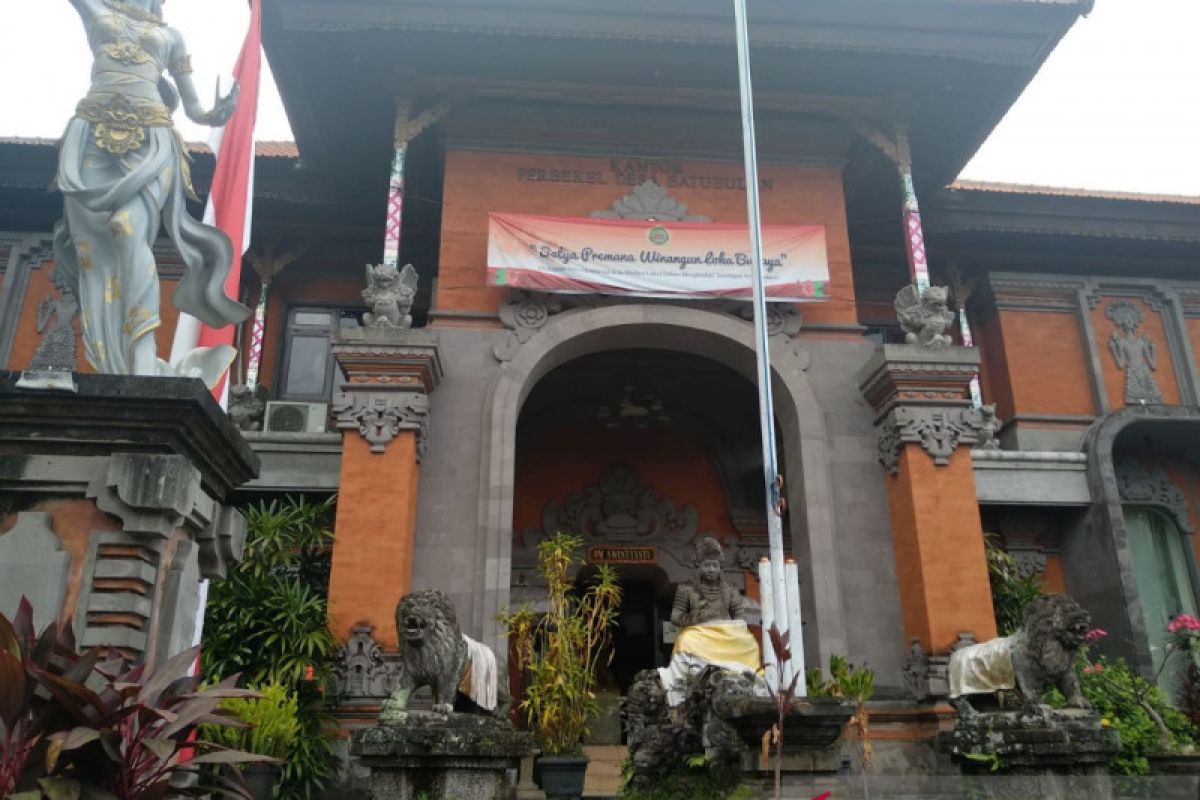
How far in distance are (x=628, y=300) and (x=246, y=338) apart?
6.45 meters

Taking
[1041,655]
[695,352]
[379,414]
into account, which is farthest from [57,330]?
[1041,655]

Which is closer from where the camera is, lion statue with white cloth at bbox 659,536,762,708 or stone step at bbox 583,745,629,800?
lion statue with white cloth at bbox 659,536,762,708

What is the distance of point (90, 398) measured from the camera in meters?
4.03

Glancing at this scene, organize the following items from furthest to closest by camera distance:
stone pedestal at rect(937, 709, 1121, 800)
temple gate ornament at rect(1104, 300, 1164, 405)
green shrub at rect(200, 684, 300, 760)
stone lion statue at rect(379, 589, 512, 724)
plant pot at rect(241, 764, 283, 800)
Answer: temple gate ornament at rect(1104, 300, 1164, 405) < green shrub at rect(200, 684, 300, 760) < plant pot at rect(241, 764, 283, 800) < stone lion statue at rect(379, 589, 512, 724) < stone pedestal at rect(937, 709, 1121, 800)

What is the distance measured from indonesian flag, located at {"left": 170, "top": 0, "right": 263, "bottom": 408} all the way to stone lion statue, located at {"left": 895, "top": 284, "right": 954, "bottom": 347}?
7.37 meters

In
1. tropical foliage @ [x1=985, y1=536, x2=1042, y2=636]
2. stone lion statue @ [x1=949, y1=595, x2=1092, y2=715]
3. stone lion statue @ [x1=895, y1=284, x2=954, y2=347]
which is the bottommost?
stone lion statue @ [x1=949, y1=595, x2=1092, y2=715]

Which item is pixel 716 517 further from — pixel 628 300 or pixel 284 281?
pixel 284 281

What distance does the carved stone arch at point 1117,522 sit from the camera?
11883 millimetres

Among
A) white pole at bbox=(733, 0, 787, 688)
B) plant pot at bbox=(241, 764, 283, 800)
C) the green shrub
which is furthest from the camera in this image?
the green shrub

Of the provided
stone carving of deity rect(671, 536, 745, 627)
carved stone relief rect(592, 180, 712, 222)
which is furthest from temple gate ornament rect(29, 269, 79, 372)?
stone carving of deity rect(671, 536, 745, 627)

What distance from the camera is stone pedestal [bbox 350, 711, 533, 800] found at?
225 inches

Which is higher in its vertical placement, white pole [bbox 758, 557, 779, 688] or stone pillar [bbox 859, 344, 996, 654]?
stone pillar [bbox 859, 344, 996, 654]

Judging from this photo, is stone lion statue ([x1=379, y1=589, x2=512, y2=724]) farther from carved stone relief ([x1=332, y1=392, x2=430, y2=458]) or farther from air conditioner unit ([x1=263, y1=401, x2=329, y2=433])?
air conditioner unit ([x1=263, y1=401, x2=329, y2=433])

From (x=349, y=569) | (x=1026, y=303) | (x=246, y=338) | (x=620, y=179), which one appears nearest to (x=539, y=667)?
(x=349, y=569)
